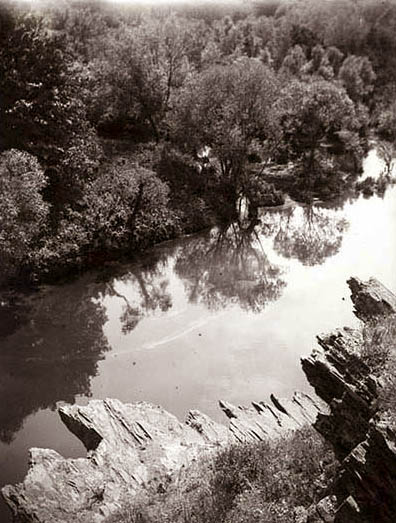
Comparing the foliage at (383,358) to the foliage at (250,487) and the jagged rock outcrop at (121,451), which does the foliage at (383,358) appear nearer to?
the foliage at (250,487)

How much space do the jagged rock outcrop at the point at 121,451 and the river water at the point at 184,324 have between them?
1747 mm

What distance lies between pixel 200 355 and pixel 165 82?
3508 cm

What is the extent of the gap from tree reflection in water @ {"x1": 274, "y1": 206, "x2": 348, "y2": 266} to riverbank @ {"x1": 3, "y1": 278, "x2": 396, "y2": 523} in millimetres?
15321

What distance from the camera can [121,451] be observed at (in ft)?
64.5

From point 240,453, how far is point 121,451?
5.62 metres

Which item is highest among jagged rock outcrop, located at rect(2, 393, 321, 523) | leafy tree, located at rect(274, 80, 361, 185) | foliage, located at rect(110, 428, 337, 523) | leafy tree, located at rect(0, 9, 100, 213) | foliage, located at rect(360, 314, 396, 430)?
leafy tree, located at rect(0, 9, 100, 213)

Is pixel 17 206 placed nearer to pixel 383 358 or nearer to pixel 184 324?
pixel 184 324

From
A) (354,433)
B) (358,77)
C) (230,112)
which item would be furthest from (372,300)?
(358,77)

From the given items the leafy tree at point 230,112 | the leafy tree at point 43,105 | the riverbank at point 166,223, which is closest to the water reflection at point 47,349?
the riverbank at point 166,223

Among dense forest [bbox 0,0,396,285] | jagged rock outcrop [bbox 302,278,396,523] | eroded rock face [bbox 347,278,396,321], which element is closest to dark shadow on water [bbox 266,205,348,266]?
dense forest [bbox 0,0,396,285]

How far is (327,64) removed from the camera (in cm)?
7912

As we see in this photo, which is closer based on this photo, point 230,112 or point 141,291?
point 141,291

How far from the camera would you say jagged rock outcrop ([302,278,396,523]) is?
430 inches

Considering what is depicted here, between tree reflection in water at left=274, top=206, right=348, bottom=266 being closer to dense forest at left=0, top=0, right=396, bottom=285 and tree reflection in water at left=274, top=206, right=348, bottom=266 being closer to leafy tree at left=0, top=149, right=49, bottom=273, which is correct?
dense forest at left=0, top=0, right=396, bottom=285
